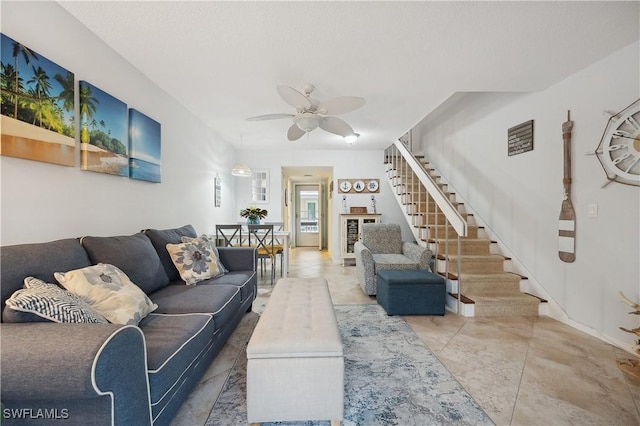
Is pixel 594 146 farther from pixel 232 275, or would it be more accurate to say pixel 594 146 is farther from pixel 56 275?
pixel 56 275

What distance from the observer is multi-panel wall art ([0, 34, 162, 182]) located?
1437mm

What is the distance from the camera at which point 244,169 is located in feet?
15.3

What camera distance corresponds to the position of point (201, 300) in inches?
75.5

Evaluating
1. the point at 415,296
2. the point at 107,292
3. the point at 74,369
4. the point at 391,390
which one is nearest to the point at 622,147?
the point at 415,296

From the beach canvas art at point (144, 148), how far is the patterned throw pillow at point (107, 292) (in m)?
1.21

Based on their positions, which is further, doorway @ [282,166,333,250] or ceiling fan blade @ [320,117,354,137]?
doorway @ [282,166,333,250]

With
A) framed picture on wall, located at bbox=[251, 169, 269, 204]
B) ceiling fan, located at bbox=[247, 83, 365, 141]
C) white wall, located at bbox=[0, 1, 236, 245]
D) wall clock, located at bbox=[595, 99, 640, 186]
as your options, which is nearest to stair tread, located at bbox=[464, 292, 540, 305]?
wall clock, located at bbox=[595, 99, 640, 186]

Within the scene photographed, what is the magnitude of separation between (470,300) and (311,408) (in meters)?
2.32

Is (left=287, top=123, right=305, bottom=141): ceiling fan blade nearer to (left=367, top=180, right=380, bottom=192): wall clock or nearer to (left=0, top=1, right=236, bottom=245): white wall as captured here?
(left=0, top=1, right=236, bottom=245): white wall

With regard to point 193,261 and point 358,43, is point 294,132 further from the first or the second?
point 193,261

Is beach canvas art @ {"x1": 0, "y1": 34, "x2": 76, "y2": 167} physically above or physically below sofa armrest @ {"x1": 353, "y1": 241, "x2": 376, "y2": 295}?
above

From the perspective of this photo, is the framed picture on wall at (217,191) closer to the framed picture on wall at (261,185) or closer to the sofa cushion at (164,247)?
the framed picture on wall at (261,185)

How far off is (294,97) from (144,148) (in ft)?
4.83

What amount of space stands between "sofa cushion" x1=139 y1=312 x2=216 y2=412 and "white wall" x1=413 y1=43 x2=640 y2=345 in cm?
324
